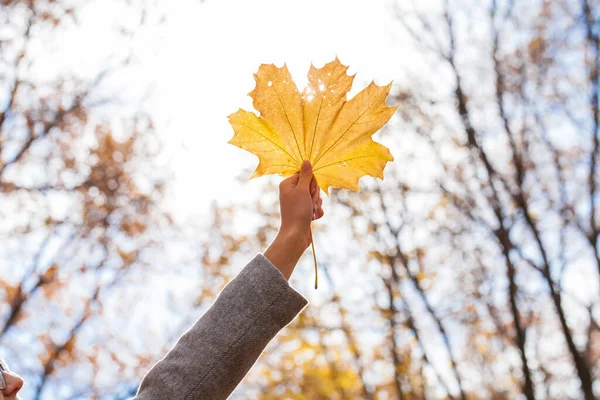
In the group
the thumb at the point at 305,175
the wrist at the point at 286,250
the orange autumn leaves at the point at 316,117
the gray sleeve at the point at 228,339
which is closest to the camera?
the gray sleeve at the point at 228,339

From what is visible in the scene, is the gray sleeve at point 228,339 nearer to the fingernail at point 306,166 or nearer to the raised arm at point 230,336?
the raised arm at point 230,336

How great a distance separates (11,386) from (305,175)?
787mm

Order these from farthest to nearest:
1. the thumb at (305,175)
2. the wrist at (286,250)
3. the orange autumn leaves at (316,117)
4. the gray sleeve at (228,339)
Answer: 1. the orange autumn leaves at (316,117)
2. the thumb at (305,175)
3. the wrist at (286,250)
4. the gray sleeve at (228,339)

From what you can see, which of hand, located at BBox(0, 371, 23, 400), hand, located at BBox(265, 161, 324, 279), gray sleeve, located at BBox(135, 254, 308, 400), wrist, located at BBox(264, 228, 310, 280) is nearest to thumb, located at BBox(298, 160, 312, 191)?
hand, located at BBox(265, 161, 324, 279)

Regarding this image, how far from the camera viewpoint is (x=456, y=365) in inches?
291

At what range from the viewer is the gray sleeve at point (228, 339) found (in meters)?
1.05

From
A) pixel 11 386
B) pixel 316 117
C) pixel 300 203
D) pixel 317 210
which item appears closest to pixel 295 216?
pixel 300 203

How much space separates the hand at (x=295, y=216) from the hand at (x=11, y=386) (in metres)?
0.58

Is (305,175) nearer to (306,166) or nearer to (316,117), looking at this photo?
(306,166)

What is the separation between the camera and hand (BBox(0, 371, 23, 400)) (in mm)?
1137

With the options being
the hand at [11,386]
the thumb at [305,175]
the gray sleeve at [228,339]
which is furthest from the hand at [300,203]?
the hand at [11,386]

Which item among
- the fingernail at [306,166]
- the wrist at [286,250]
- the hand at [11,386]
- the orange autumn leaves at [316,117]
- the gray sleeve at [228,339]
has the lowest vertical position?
the hand at [11,386]

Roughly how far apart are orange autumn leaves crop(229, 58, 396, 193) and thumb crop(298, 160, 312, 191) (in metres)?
0.07

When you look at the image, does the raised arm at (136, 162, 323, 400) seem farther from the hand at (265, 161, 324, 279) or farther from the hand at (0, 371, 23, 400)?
the hand at (0, 371, 23, 400)
